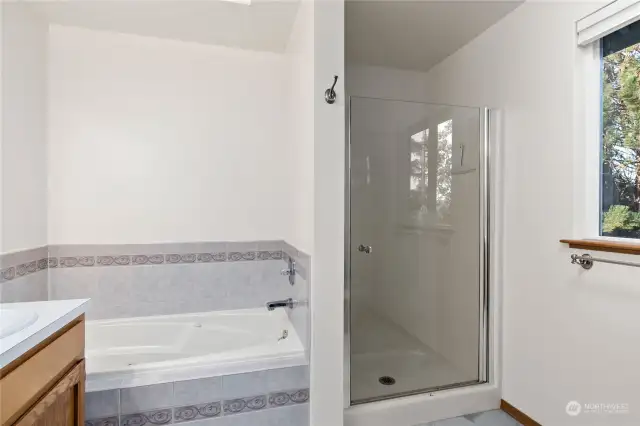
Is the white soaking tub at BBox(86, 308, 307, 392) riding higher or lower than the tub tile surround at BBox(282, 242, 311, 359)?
lower

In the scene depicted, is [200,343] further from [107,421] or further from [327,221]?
[327,221]

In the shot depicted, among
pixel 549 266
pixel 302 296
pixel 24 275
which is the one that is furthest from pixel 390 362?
pixel 24 275

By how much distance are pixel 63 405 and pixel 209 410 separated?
0.65m

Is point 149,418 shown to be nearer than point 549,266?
Yes

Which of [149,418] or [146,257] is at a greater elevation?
[146,257]

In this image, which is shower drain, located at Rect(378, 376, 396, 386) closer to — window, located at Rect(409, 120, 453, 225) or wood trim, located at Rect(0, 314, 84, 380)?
window, located at Rect(409, 120, 453, 225)

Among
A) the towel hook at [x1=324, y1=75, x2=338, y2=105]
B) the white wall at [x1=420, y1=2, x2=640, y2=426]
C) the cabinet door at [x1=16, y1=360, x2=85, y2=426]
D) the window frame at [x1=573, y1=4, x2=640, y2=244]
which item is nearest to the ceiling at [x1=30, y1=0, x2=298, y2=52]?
the towel hook at [x1=324, y1=75, x2=338, y2=105]

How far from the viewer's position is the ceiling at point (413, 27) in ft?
6.63

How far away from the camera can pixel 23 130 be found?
6.13 ft

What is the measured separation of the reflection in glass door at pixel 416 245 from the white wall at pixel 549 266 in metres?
0.20

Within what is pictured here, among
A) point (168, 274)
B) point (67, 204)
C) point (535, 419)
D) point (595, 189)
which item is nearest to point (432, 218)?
point (595, 189)

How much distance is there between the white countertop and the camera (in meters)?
0.86

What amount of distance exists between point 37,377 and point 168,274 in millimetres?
1326

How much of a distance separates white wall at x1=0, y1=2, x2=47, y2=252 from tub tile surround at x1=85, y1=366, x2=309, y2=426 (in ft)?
3.31
